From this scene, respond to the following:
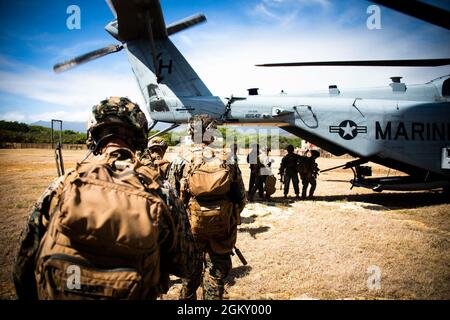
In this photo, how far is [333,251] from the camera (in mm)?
4348

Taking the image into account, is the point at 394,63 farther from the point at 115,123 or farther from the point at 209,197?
the point at 115,123

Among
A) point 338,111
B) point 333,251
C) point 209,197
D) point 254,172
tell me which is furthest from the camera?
point 254,172

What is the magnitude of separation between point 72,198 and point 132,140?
2.26ft

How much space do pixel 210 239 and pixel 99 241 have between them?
1687 millimetres

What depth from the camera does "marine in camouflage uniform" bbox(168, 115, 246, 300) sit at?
259 centimetres

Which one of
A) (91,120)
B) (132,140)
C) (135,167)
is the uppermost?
(91,120)

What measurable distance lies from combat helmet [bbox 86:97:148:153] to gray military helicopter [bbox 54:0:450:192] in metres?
6.55

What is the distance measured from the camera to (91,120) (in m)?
1.71

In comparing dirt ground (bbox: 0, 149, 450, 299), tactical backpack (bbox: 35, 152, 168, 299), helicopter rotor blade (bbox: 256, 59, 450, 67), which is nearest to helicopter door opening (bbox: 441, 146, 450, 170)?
dirt ground (bbox: 0, 149, 450, 299)

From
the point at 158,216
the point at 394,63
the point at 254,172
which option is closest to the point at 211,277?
the point at 158,216

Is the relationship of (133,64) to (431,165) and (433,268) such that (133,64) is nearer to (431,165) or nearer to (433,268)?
(433,268)

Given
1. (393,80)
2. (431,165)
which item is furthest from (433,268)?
(393,80)

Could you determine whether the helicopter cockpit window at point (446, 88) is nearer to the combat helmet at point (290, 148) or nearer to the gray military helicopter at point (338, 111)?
the gray military helicopter at point (338, 111)

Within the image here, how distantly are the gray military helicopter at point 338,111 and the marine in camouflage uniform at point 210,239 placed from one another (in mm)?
5503
